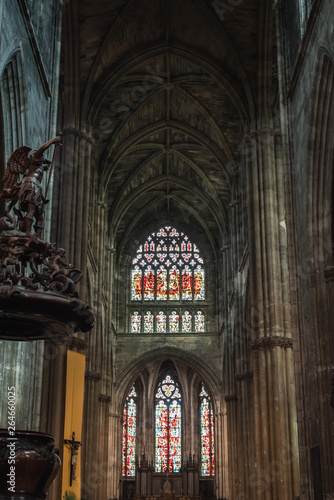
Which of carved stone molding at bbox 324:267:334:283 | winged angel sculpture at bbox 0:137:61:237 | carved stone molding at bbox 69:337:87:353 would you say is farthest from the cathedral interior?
winged angel sculpture at bbox 0:137:61:237

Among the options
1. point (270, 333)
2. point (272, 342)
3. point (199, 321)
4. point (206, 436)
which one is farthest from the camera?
point (206, 436)

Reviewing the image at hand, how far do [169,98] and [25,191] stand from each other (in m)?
20.7

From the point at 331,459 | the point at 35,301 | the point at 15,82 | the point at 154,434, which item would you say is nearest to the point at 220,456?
the point at 154,434

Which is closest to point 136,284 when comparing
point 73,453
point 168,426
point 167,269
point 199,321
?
point 167,269

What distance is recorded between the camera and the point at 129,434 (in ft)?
123

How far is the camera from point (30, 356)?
1389cm

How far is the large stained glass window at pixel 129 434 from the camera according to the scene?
3691 centimetres

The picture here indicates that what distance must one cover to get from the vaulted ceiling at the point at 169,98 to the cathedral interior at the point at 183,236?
0.08 meters

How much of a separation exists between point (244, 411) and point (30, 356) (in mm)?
13609

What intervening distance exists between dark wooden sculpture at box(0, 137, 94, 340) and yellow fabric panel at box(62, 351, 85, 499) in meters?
9.81

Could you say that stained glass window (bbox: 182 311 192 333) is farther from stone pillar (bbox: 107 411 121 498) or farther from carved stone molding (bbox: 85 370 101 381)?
carved stone molding (bbox: 85 370 101 381)

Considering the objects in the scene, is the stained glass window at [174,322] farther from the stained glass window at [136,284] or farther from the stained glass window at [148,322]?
the stained glass window at [136,284]

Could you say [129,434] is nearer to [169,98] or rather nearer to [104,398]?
[104,398]

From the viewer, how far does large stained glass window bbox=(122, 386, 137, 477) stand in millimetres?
36906
